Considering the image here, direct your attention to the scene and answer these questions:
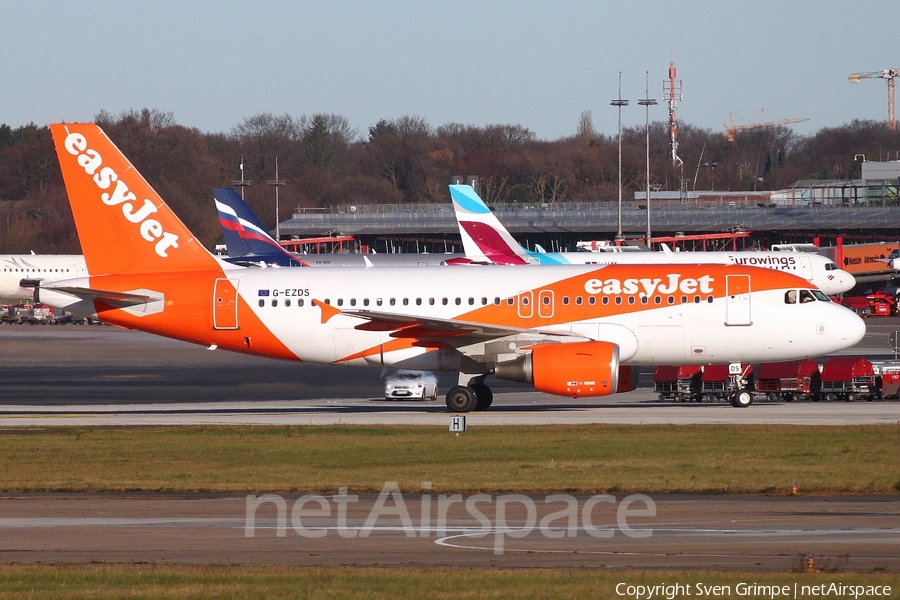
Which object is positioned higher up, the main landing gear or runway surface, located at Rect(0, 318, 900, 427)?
the main landing gear

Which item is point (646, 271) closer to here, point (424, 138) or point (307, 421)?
point (307, 421)

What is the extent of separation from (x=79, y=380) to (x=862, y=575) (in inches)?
1575

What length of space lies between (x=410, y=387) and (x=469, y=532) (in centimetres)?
2384

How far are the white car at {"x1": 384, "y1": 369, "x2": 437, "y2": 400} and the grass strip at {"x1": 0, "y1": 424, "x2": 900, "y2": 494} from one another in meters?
9.83

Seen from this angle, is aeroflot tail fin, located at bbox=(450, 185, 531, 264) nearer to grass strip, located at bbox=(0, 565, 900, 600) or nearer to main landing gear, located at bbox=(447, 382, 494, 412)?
main landing gear, located at bbox=(447, 382, 494, 412)

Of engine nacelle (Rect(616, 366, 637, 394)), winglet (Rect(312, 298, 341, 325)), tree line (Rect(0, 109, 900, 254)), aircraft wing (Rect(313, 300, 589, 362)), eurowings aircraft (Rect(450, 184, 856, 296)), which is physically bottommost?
engine nacelle (Rect(616, 366, 637, 394))

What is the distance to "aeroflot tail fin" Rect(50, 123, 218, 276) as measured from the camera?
1421 inches

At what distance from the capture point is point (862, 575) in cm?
1348

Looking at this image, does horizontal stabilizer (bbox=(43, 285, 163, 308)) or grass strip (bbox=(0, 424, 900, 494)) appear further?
horizontal stabilizer (bbox=(43, 285, 163, 308))

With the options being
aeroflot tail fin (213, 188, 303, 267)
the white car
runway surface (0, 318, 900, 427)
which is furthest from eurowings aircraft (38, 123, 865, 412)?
aeroflot tail fin (213, 188, 303, 267)

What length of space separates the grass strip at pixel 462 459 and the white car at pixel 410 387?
32.2 feet

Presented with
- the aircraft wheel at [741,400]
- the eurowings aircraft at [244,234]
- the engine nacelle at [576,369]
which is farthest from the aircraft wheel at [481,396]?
the eurowings aircraft at [244,234]

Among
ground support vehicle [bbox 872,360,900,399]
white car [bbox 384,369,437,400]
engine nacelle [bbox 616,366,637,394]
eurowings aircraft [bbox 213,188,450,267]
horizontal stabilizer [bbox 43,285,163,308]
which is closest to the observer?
engine nacelle [bbox 616,366,637,394]

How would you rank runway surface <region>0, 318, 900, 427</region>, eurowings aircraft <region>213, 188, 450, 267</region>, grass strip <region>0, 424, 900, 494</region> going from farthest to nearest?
eurowings aircraft <region>213, 188, 450, 267</region> < runway surface <region>0, 318, 900, 427</region> < grass strip <region>0, 424, 900, 494</region>
